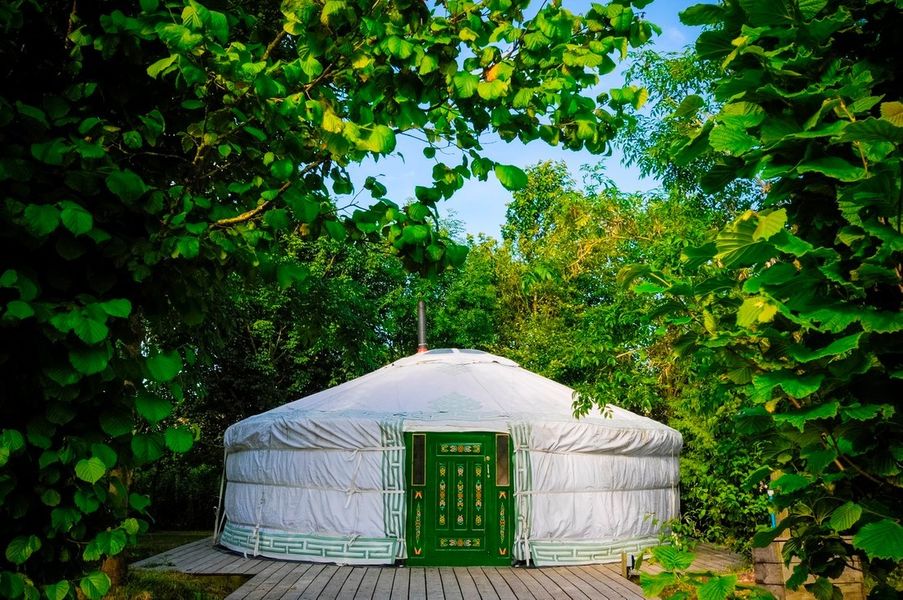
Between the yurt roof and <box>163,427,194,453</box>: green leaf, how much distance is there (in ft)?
19.1

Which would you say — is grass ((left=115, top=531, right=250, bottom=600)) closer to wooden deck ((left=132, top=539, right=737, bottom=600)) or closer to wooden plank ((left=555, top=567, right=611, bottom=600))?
wooden deck ((left=132, top=539, right=737, bottom=600))

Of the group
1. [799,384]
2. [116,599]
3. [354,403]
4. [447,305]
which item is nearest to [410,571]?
[354,403]

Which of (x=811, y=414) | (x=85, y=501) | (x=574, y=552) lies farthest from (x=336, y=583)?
(x=811, y=414)

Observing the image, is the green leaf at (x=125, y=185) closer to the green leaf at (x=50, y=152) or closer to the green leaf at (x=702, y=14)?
the green leaf at (x=50, y=152)

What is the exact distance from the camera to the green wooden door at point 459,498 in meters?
7.50

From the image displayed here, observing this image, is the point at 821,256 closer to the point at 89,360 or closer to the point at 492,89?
the point at 492,89

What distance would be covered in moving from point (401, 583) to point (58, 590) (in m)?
5.09

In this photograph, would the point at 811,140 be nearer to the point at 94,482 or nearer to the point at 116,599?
the point at 94,482

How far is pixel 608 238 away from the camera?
774 centimetres

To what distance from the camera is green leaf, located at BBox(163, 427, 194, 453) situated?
1.54 metres

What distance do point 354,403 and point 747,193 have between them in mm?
4565

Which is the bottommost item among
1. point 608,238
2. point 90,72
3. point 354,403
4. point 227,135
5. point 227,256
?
point 354,403

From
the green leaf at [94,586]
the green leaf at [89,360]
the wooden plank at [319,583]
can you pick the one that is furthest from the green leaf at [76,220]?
the wooden plank at [319,583]

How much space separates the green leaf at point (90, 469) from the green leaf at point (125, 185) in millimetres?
531
